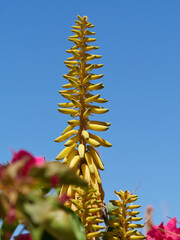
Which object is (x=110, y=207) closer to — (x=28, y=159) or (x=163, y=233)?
(x=163, y=233)

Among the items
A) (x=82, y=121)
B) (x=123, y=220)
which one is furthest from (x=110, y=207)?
(x=82, y=121)

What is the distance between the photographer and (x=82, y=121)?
3043 mm

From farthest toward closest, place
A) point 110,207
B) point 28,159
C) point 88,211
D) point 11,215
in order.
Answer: point 110,207
point 88,211
point 28,159
point 11,215

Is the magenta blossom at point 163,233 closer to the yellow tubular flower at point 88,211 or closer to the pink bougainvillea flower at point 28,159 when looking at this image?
the yellow tubular flower at point 88,211

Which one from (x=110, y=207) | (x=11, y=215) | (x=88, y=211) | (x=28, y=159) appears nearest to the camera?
(x=11, y=215)

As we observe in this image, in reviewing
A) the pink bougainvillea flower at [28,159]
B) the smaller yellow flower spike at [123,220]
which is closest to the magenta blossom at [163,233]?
the smaller yellow flower spike at [123,220]

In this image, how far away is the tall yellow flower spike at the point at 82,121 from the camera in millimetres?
2824

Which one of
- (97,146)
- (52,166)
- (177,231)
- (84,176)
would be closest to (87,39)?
(97,146)

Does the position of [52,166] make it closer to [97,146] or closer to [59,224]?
[59,224]

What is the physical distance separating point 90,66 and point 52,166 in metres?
2.19

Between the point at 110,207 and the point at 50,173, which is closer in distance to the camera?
the point at 50,173

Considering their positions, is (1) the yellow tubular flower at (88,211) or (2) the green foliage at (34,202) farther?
(1) the yellow tubular flower at (88,211)

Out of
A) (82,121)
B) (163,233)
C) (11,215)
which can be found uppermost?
(82,121)

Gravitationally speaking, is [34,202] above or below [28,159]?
below
